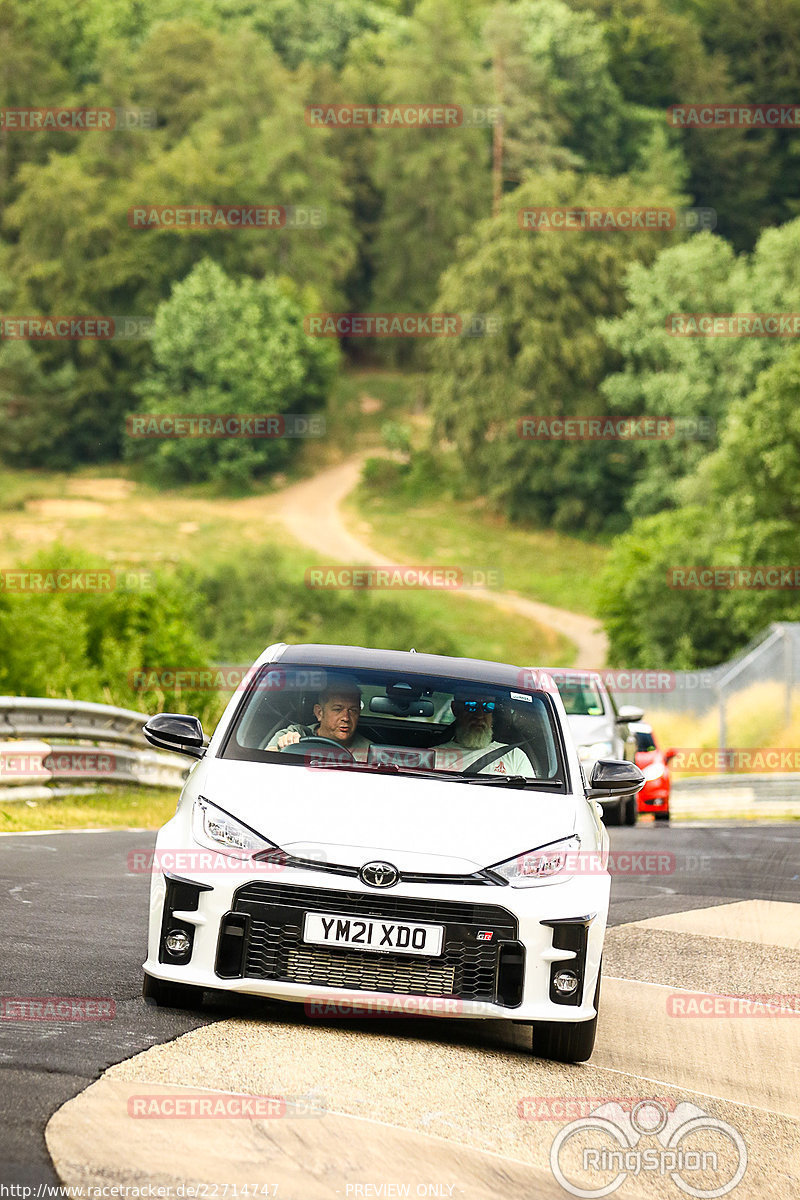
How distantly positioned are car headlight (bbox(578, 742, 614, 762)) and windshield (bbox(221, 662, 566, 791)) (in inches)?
383

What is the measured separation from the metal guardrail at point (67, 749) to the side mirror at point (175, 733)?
872 centimetres

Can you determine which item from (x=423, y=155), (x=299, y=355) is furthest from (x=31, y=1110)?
(x=423, y=155)

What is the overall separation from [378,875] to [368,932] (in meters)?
0.21

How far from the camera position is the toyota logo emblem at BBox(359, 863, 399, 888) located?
6527mm

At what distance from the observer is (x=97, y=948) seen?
331 inches

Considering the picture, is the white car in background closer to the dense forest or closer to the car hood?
the car hood

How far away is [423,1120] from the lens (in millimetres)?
5613

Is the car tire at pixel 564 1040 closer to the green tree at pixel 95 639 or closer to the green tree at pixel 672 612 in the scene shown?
the green tree at pixel 95 639

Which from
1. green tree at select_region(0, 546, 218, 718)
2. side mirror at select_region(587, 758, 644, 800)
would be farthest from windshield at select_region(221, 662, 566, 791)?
green tree at select_region(0, 546, 218, 718)

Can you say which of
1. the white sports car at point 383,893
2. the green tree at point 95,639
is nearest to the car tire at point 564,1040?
the white sports car at point 383,893

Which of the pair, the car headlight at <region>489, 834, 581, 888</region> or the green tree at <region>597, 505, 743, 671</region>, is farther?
the green tree at <region>597, 505, 743, 671</region>

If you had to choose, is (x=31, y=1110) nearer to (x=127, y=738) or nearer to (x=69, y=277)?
(x=127, y=738)

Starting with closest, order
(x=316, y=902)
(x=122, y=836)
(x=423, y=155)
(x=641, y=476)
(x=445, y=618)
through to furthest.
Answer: (x=316, y=902)
(x=122, y=836)
(x=445, y=618)
(x=641, y=476)
(x=423, y=155)

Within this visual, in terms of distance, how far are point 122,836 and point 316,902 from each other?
30.0ft
